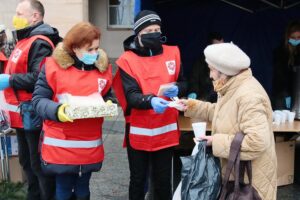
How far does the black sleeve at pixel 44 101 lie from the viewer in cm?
286

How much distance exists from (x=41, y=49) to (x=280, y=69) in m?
2.87

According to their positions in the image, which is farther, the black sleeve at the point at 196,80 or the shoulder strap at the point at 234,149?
the black sleeve at the point at 196,80

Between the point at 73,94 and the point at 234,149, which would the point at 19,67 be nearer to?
the point at 73,94

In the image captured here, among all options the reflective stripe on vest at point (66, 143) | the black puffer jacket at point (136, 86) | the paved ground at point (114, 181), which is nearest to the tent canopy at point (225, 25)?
Result: the paved ground at point (114, 181)

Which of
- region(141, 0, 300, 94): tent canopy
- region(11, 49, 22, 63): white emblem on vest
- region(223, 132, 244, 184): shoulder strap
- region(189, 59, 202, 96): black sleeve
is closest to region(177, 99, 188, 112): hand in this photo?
region(223, 132, 244, 184): shoulder strap

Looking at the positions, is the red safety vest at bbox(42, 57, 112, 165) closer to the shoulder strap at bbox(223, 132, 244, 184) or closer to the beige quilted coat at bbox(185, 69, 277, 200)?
the beige quilted coat at bbox(185, 69, 277, 200)

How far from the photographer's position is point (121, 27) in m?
10.6

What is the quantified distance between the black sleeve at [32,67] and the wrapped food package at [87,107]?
38 cm

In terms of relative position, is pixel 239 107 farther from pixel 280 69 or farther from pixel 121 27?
pixel 121 27

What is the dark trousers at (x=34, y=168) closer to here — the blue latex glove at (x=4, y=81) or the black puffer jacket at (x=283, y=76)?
the blue latex glove at (x=4, y=81)

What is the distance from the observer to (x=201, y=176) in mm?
2604

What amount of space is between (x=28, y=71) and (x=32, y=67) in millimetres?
60

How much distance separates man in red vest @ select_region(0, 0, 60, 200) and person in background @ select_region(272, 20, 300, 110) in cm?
266

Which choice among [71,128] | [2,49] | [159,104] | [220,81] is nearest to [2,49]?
[2,49]
